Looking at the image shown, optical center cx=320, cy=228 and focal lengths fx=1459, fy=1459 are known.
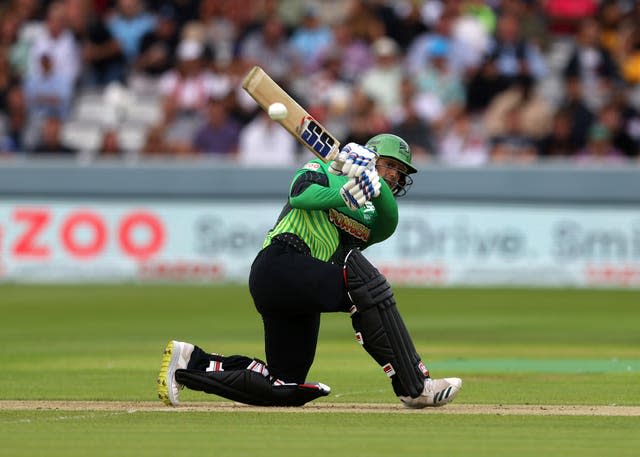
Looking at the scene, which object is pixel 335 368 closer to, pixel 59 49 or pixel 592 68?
pixel 592 68

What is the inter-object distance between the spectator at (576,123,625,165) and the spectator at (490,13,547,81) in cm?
123

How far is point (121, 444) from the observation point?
6695 mm

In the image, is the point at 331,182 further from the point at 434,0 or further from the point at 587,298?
the point at 434,0

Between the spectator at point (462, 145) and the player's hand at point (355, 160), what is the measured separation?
1180 cm

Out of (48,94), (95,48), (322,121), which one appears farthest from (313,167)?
(95,48)

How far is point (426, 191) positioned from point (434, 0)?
13.0ft

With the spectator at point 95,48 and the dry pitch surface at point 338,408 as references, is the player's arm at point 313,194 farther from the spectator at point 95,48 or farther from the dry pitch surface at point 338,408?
the spectator at point 95,48

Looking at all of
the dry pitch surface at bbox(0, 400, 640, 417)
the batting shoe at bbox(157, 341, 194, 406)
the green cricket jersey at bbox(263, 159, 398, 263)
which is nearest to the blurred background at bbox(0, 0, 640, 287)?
the dry pitch surface at bbox(0, 400, 640, 417)

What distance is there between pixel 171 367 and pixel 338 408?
1000 mm

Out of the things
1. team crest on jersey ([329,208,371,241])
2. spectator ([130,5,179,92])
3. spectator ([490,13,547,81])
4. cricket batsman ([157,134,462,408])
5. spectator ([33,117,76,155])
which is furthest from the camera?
spectator ([130,5,179,92])

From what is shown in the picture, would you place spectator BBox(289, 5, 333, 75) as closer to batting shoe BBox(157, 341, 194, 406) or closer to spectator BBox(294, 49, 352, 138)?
spectator BBox(294, 49, 352, 138)

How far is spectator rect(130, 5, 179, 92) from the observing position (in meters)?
21.2

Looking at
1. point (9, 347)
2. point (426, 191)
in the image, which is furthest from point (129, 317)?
point (426, 191)

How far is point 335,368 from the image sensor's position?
11.2m
